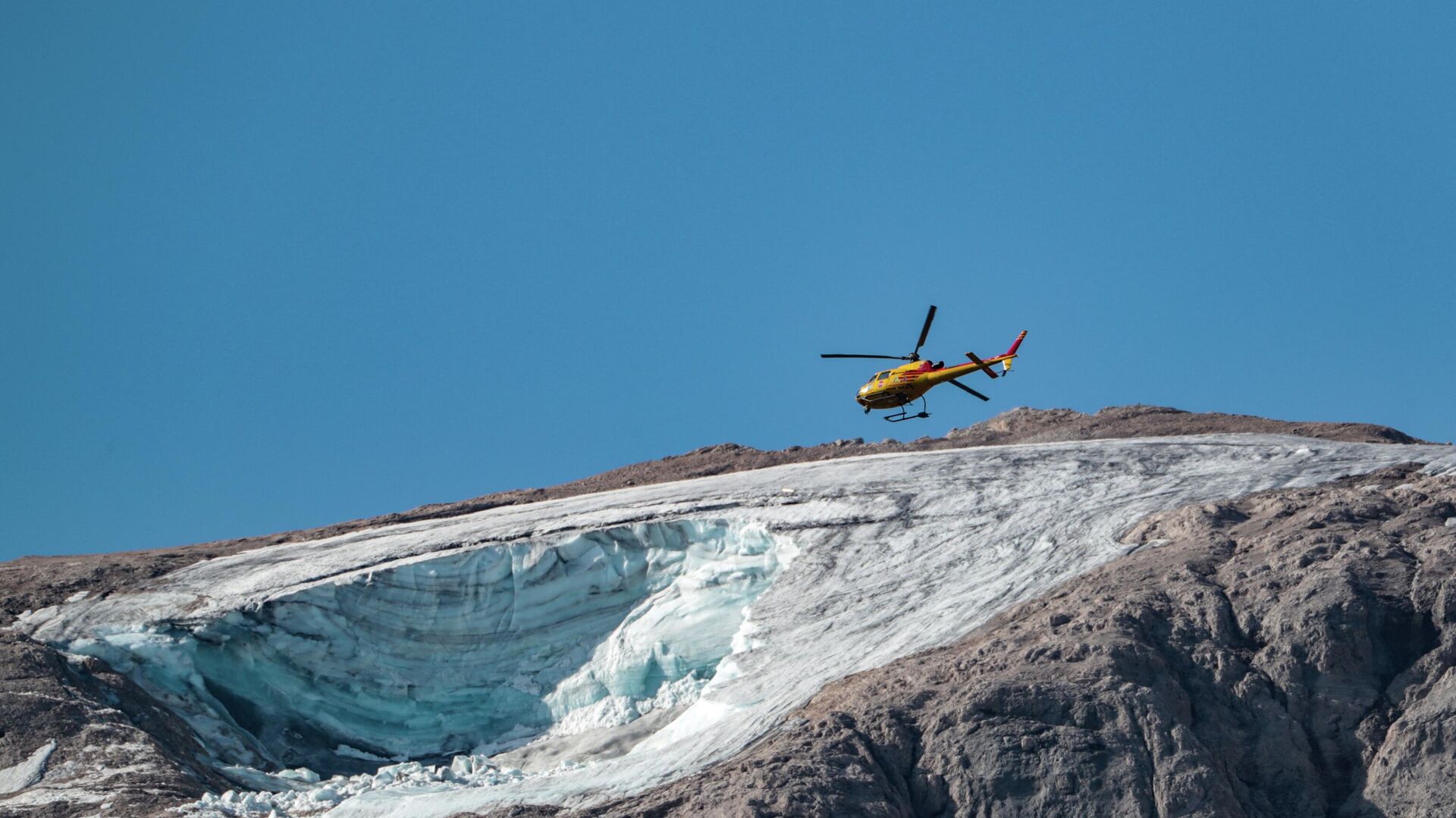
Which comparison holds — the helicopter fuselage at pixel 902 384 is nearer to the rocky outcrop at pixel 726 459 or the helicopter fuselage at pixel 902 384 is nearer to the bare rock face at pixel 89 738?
the rocky outcrop at pixel 726 459

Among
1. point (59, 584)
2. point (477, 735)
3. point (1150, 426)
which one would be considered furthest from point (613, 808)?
point (1150, 426)

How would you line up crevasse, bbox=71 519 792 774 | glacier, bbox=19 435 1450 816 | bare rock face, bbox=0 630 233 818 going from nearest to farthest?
bare rock face, bbox=0 630 233 818
glacier, bbox=19 435 1450 816
crevasse, bbox=71 519 792 774

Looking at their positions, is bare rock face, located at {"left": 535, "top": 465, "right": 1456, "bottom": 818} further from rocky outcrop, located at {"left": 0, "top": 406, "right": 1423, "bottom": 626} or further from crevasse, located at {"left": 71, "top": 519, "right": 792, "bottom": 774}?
rocky outcrop, located at {"left": 0, "top": 406, "right": 1423, "bottom": 626}

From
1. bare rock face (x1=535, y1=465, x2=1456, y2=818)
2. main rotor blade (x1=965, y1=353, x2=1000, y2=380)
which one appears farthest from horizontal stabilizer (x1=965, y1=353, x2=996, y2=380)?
bare rock face (x1=535, y1=465, x2=1456, y2=818)

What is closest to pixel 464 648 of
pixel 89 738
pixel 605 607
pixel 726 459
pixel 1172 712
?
pixel 605 607

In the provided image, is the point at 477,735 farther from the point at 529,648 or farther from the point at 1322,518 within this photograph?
the point at 1322,518

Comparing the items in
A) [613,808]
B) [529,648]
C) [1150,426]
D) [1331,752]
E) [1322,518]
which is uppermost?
[1150,426]

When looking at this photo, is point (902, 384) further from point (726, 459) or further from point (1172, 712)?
point (1172, 712)

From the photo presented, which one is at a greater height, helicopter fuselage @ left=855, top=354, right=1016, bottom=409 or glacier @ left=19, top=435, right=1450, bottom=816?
helicopter fuselage @ left=855, top=354, right=1016, bottom=409
